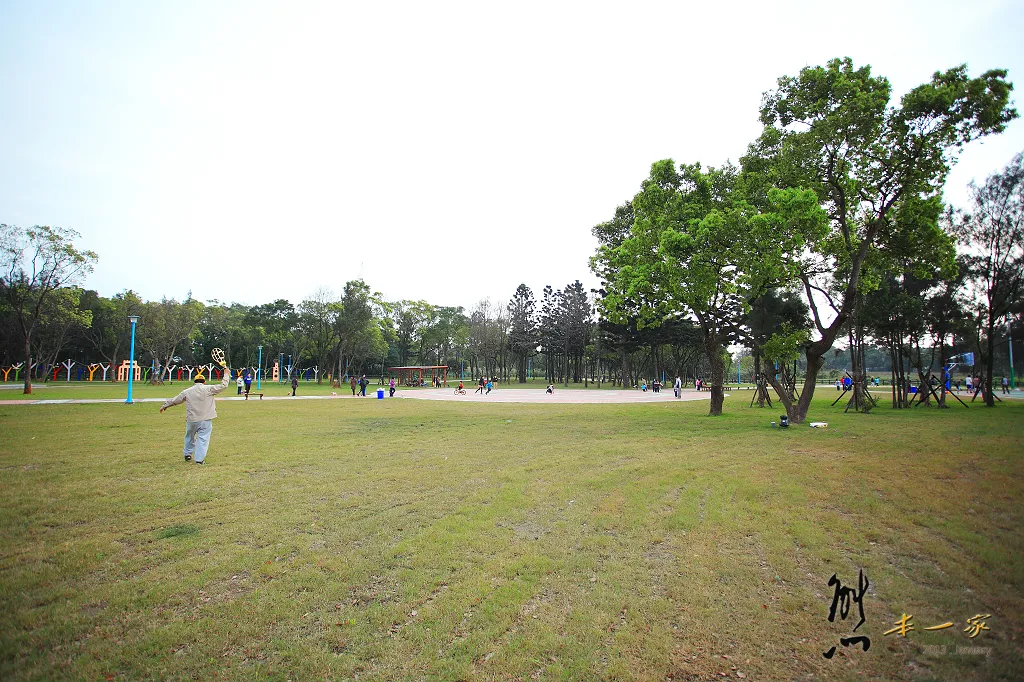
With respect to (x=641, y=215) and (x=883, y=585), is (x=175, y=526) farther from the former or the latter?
(x=641, y=215)

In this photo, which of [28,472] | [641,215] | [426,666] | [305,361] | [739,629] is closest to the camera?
[426,666]

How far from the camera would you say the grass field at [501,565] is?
10.2 ft

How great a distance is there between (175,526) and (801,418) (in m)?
17.4

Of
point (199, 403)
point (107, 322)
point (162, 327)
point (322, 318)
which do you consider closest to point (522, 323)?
point (322, 318)

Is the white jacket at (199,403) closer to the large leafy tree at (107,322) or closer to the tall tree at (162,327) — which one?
the tall tree at (162,327)

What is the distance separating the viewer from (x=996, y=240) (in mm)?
24000

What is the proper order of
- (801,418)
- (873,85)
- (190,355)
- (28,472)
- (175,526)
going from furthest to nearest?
(190,355), (801,418), (873,85), (28,472), (175,526)

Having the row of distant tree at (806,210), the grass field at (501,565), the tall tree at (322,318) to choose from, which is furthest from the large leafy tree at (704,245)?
the tall tree at (322,318)

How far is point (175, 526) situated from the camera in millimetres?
5559

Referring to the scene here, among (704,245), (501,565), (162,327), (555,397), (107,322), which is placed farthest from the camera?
(107,322)

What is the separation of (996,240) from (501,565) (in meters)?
32.1

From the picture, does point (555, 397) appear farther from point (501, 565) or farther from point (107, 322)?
point (107, 322)

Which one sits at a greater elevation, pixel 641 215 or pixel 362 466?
pixel 641 215

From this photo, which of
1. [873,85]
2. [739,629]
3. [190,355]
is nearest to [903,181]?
[873,85]
